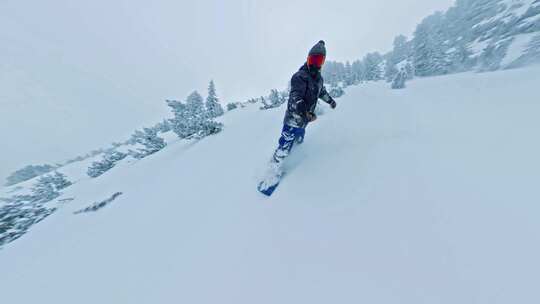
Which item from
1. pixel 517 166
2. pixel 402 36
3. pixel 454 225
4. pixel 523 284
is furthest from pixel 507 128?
pixel 402 36

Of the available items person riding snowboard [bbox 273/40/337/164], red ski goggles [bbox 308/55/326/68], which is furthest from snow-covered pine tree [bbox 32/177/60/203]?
red ski goggles [bbox 308/55/326/68]

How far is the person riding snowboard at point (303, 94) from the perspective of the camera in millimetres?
2834

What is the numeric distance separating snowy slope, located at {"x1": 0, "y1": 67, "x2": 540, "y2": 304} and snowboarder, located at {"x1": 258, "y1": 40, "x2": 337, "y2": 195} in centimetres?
27

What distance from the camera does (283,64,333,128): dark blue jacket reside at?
9.45 ft

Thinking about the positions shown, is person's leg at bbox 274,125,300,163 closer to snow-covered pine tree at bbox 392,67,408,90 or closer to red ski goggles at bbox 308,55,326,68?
red ski goggles at bbox 308,55,326,68

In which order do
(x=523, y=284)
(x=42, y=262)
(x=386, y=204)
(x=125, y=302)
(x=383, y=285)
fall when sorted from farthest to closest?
(x=42, y=262)
(x=125, y=302)
(x=386, y=204)
(x=383, y=285)
(x=523, y=284)

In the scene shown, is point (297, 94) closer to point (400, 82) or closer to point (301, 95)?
point (301, 95)

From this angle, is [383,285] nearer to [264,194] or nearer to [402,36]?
[264,194]

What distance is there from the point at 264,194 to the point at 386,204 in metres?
1.71

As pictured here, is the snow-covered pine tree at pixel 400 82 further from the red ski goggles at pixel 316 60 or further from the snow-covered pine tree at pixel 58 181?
the snow-covered pine tree at pixel 58 181

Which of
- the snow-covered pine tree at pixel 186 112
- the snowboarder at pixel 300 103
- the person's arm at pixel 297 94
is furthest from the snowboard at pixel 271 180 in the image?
the snow-covered pine tree at pixel 186 112

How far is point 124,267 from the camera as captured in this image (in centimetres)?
260

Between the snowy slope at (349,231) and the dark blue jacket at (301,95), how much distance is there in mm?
799

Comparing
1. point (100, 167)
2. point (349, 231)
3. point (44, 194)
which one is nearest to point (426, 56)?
point (349, 231)
